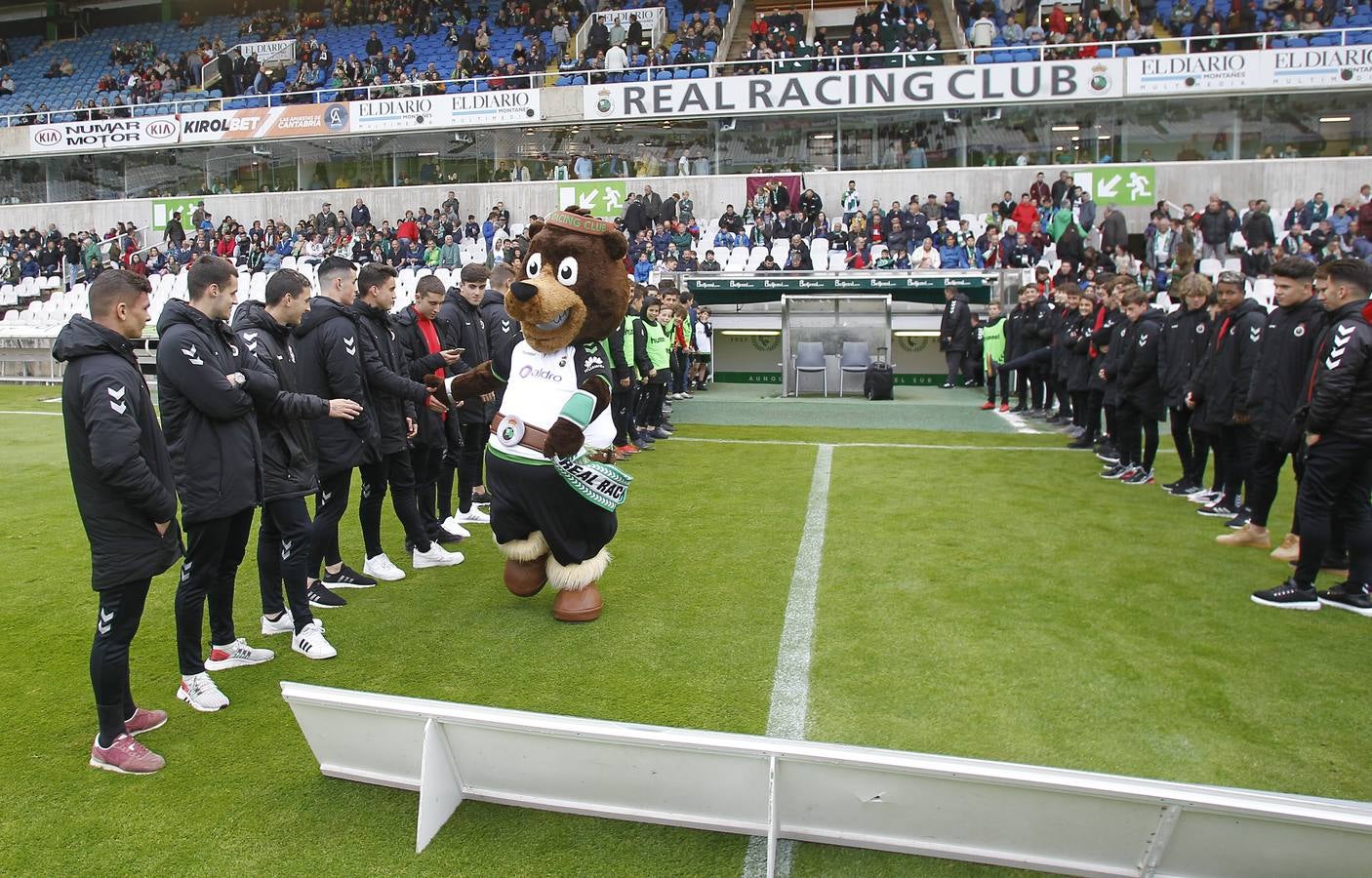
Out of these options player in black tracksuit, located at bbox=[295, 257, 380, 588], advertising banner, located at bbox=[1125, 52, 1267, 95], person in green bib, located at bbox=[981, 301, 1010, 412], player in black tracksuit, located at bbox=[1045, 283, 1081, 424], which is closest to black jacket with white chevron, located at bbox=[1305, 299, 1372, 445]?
player in black tracksuit, located at bbox=[295, 257, 380, 588]

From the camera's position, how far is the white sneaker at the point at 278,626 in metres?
5.54

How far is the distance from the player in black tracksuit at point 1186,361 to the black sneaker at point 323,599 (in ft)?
22.8

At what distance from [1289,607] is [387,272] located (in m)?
5.91

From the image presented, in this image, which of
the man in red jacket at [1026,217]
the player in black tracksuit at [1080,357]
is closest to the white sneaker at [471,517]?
the player in black tracksuit at [1080,357]

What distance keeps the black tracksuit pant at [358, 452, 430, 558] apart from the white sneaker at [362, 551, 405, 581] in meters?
0.05

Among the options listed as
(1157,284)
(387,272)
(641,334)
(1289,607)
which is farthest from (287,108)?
(1289,607)

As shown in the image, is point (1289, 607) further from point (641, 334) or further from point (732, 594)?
point (641, 334)

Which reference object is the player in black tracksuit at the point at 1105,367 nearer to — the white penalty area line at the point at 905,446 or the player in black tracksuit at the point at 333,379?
the white penalty area line at the point at 905,446

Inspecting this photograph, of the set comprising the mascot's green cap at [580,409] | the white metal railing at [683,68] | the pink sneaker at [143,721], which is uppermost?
the white metal railing at [683,68]

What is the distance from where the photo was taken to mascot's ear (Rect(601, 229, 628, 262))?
5723 mm

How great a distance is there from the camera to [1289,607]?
5918 millimetres

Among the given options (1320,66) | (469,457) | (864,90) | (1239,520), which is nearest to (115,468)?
(469,457)

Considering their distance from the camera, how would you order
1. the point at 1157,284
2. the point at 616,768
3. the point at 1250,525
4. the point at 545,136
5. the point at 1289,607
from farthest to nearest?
the point at 545,136
the point at 1157,284
the point at 1250,525
the point at 1289,607
the point at 616,768

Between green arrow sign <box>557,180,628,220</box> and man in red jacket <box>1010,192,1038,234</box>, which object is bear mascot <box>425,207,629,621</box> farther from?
green arrow sign <box>557,180,628,220</box>
